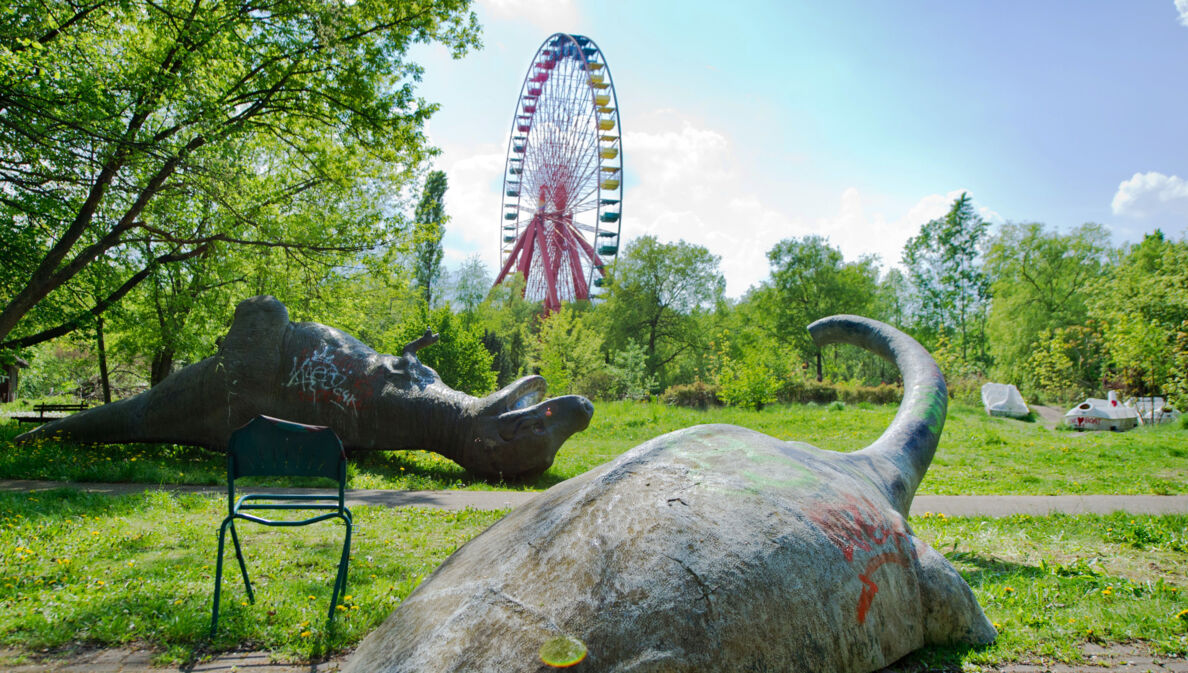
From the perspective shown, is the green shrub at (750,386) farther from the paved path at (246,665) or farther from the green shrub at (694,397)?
the paved path at (246,665)

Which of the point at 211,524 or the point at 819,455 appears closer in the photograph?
the point at 819,455

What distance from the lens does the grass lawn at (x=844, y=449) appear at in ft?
28.2

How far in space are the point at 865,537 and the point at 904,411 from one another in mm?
2451

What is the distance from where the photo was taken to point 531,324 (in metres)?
48.5

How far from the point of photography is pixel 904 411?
4602 mm

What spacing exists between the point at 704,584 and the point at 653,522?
0.23 m

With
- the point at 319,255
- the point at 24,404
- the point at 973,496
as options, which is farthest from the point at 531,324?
the point at 973,496

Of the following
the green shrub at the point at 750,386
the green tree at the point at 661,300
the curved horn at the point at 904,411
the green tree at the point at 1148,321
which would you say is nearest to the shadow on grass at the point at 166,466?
the curved horn at the point at 904,411

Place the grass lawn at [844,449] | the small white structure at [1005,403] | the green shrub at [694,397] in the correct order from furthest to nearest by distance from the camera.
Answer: the green shrub at [694,397]
the small white structure at [1005,403]
the grass lawn at [844,449]

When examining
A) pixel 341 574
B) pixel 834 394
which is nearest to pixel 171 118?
pixel 341 574

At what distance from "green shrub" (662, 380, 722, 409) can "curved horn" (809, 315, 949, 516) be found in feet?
63.4

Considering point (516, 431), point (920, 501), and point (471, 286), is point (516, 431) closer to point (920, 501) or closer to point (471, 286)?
point (920, 501)

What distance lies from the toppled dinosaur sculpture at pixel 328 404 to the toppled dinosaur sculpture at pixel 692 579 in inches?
245

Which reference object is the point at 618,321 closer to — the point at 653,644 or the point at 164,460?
the point at 164,460
